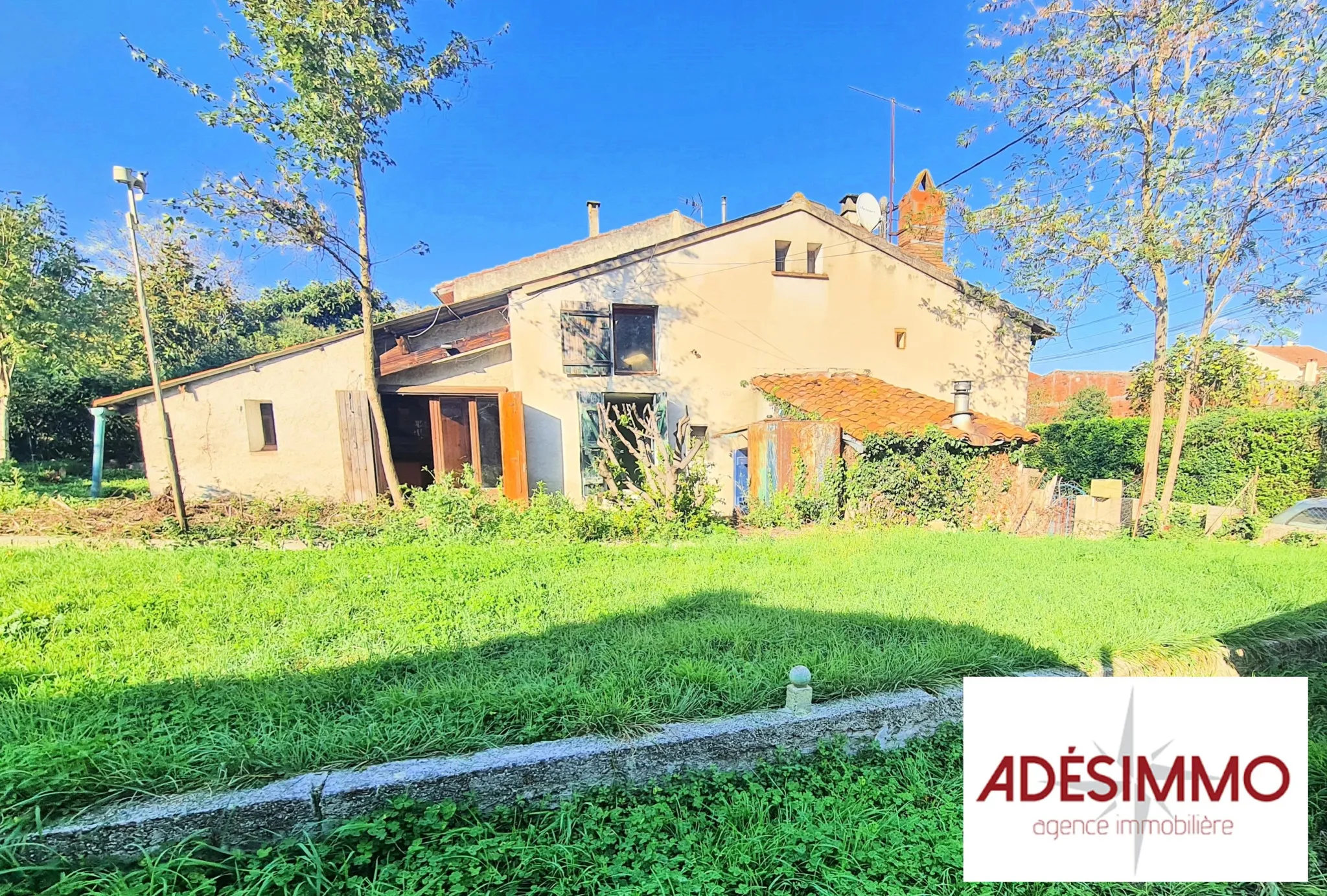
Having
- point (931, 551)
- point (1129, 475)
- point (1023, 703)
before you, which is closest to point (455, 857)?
point (1023, 703)

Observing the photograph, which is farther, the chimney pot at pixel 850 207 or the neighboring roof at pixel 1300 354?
the neighboring roof at pixel 1300 354

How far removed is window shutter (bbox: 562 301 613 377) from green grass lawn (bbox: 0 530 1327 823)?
4480 mm

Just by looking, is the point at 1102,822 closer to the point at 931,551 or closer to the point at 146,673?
the point at 931,551

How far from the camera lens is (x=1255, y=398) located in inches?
381

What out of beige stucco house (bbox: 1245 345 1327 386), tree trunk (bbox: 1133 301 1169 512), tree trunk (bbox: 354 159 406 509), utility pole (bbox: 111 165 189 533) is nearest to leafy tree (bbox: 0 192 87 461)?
utility pole (bbox: 111 165 189 533)

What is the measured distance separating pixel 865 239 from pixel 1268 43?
210 inches

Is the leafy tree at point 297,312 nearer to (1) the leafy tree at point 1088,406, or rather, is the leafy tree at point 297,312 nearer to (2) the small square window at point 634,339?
(2) the small square window at point 634,339

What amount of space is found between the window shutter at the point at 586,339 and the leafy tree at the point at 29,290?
10.3 m

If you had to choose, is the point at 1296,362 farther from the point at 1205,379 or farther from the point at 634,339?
the point at 634,339

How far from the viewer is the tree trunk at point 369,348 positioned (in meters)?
7.18

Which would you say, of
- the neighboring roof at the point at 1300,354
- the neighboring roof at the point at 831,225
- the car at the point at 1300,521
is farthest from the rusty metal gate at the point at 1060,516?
the neighboring roof at the point at 1300,354

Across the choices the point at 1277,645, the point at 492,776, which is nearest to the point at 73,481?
the point at 492,776

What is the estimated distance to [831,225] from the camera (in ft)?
32.4

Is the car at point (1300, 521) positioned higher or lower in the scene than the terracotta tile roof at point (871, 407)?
lower
